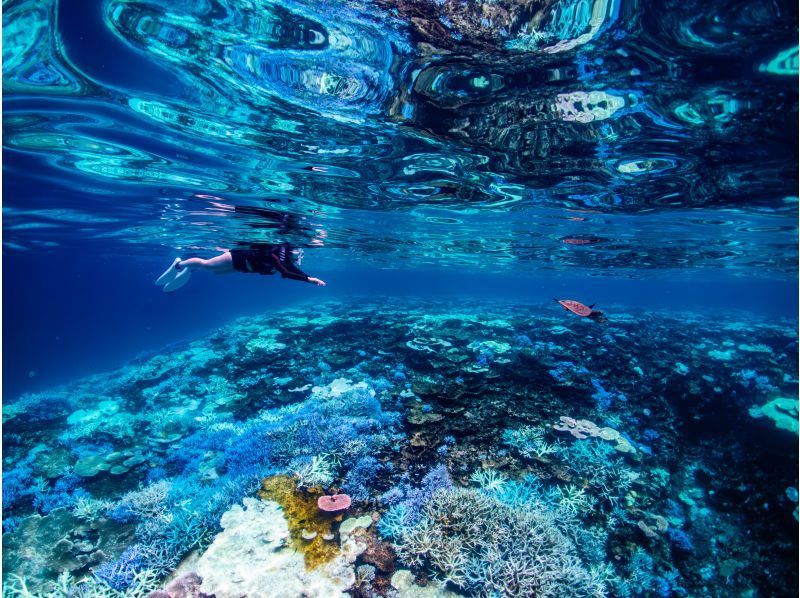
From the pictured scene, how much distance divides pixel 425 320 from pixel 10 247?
3694cm

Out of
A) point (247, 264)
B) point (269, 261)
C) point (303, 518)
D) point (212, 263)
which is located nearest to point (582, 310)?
point (303, 518)

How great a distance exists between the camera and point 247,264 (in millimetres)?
9992

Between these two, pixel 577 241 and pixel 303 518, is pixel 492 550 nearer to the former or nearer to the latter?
pixel 303 518

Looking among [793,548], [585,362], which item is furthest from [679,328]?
[793,548]

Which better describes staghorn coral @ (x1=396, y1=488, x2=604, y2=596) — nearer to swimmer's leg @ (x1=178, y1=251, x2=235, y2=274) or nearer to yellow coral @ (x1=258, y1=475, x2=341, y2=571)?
Answer: yellow coral @ (x1=258, y1=475, x2=341, y2=571)

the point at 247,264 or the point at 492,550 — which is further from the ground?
the point at 247,264

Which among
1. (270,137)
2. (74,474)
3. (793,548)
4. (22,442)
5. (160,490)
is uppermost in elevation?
(270,137)

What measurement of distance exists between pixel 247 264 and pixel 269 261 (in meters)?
0.98

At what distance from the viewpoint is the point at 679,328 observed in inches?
742

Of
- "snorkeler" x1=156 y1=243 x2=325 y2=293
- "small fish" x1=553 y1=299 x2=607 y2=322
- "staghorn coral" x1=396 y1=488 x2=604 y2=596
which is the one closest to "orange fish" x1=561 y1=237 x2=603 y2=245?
"small fish" x1=553 y1=299 x2=607 y2=322

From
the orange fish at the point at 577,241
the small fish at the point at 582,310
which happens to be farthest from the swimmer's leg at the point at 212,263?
the orange fish at the point at 577,241

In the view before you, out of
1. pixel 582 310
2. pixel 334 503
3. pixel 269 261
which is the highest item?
pixel 269 261

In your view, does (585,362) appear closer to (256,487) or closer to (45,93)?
(256,487)

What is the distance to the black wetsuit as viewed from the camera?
29.0ft
